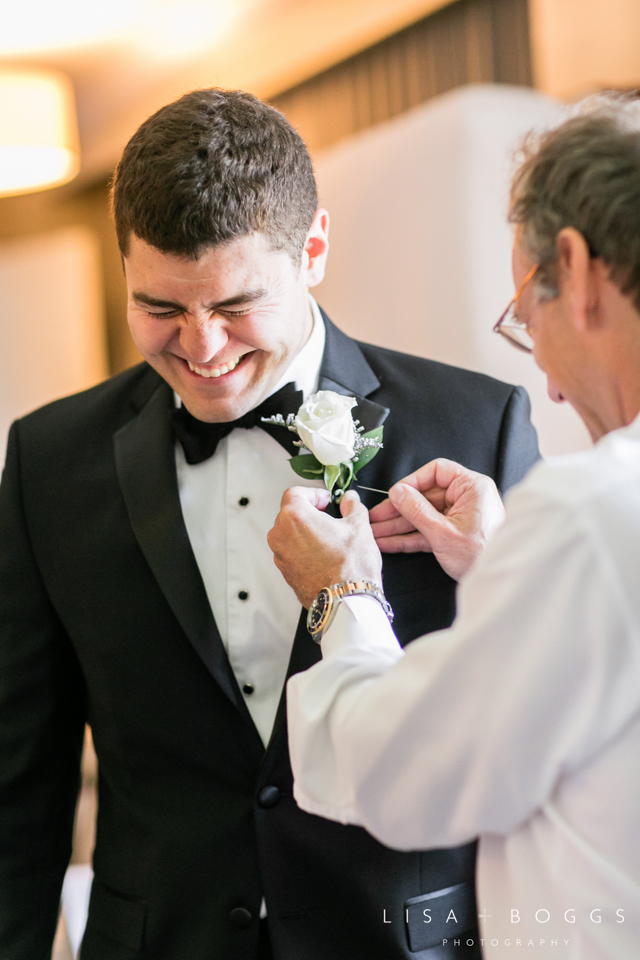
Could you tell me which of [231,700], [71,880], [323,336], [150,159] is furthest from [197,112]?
[71,880]

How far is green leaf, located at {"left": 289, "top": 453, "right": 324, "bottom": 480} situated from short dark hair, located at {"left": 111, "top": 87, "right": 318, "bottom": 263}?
313 millimetres

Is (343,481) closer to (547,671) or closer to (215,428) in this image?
(215,428)

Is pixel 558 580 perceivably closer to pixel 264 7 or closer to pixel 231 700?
pixel 231 700

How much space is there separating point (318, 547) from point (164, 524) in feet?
1.07

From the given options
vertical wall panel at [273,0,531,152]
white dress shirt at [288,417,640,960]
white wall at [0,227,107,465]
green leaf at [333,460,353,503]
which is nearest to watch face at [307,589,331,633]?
white dress shirt at [288,417,640,960]

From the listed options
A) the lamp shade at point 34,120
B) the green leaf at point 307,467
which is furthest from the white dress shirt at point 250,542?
the lamp shade at point 34,120

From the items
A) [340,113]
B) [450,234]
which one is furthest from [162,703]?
[340,113]

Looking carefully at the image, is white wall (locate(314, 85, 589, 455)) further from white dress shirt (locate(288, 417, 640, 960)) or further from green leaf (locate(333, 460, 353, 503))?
white dress shirt (locate(288, 417, 640, 960))

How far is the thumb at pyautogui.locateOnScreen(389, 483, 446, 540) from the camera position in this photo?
4.18 ft

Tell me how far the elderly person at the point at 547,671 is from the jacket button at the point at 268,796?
29cm

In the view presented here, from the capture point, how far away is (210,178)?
1277mm

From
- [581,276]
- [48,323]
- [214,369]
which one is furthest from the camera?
[48,323]

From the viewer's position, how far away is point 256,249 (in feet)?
4.31

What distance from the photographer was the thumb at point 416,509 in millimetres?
1273
